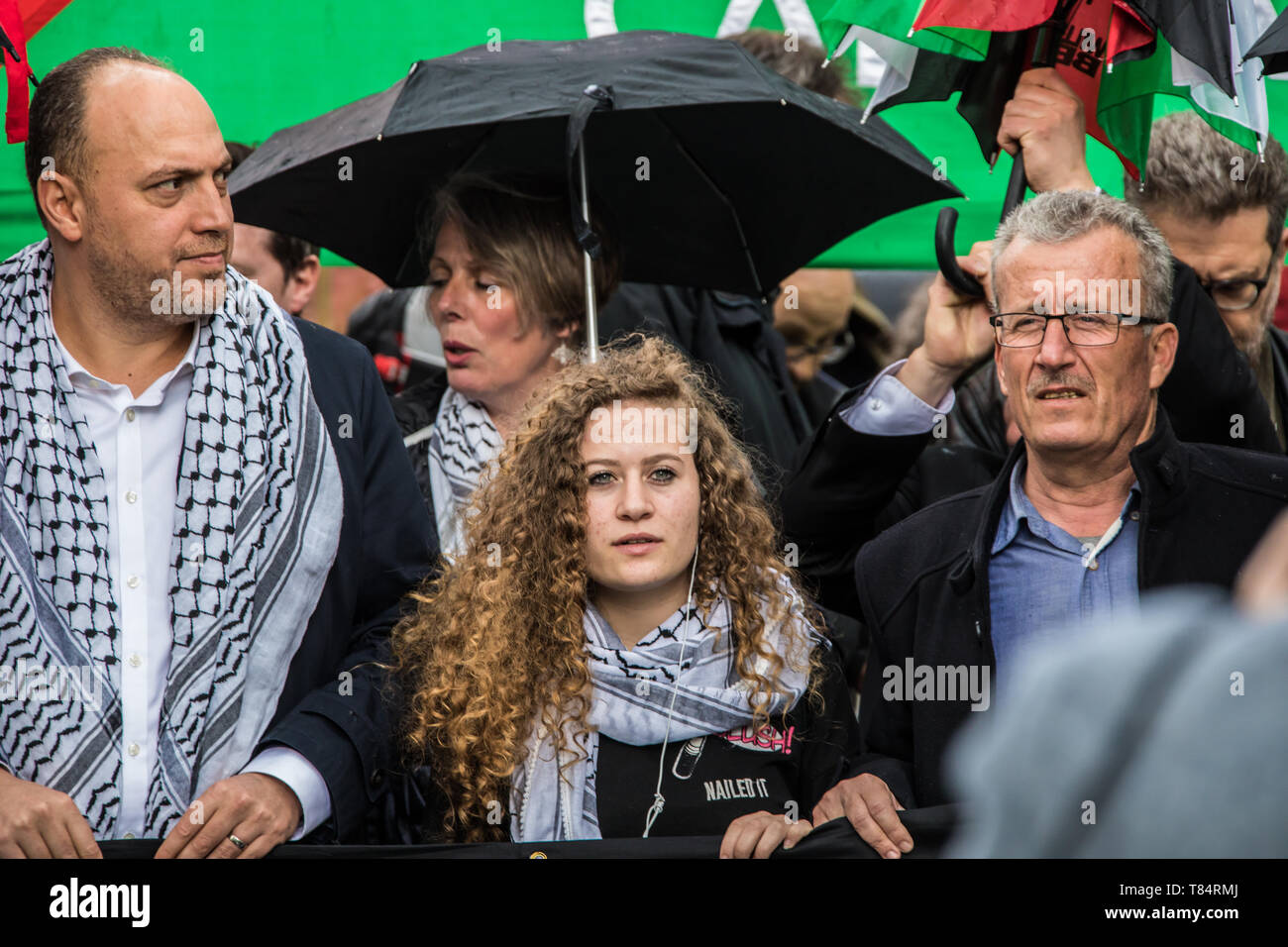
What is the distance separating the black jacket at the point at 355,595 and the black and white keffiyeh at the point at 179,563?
5 centimetres

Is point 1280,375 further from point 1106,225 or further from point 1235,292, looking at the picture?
point 1106,225

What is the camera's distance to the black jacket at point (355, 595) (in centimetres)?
334

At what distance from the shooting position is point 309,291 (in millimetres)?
5379

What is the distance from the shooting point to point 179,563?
11.1 feet

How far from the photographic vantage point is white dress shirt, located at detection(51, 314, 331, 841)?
3.30 metres

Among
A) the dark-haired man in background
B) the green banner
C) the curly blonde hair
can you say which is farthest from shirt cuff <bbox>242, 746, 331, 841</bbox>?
the green banner

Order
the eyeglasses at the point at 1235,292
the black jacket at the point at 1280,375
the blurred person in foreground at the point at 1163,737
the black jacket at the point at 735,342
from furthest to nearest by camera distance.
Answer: the black jacket at the point at 735,342, the black jacket at the point at 1280,375, the eyeglasses at the point at 1235,292, the blurred person in foreground at the point at 1163,737

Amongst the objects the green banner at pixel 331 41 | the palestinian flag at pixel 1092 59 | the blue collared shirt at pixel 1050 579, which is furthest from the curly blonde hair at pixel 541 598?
the green banner at pixel 331 41

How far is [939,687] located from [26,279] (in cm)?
220

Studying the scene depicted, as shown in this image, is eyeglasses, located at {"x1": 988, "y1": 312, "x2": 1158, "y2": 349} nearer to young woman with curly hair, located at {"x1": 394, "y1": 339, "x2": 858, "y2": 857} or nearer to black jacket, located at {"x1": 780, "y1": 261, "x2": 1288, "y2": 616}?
black jacket, located at {"x1": 780, "y1": 261, "x2": 1288, "y2": 616}

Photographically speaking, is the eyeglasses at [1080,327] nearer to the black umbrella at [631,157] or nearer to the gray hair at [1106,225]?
the gray hair at [1106,225]

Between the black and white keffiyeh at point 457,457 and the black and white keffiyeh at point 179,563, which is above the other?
the black and white keffiyeh at point 457,457

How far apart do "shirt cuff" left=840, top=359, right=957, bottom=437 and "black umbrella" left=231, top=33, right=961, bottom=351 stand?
81 cm

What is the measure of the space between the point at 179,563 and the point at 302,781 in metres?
0.54
